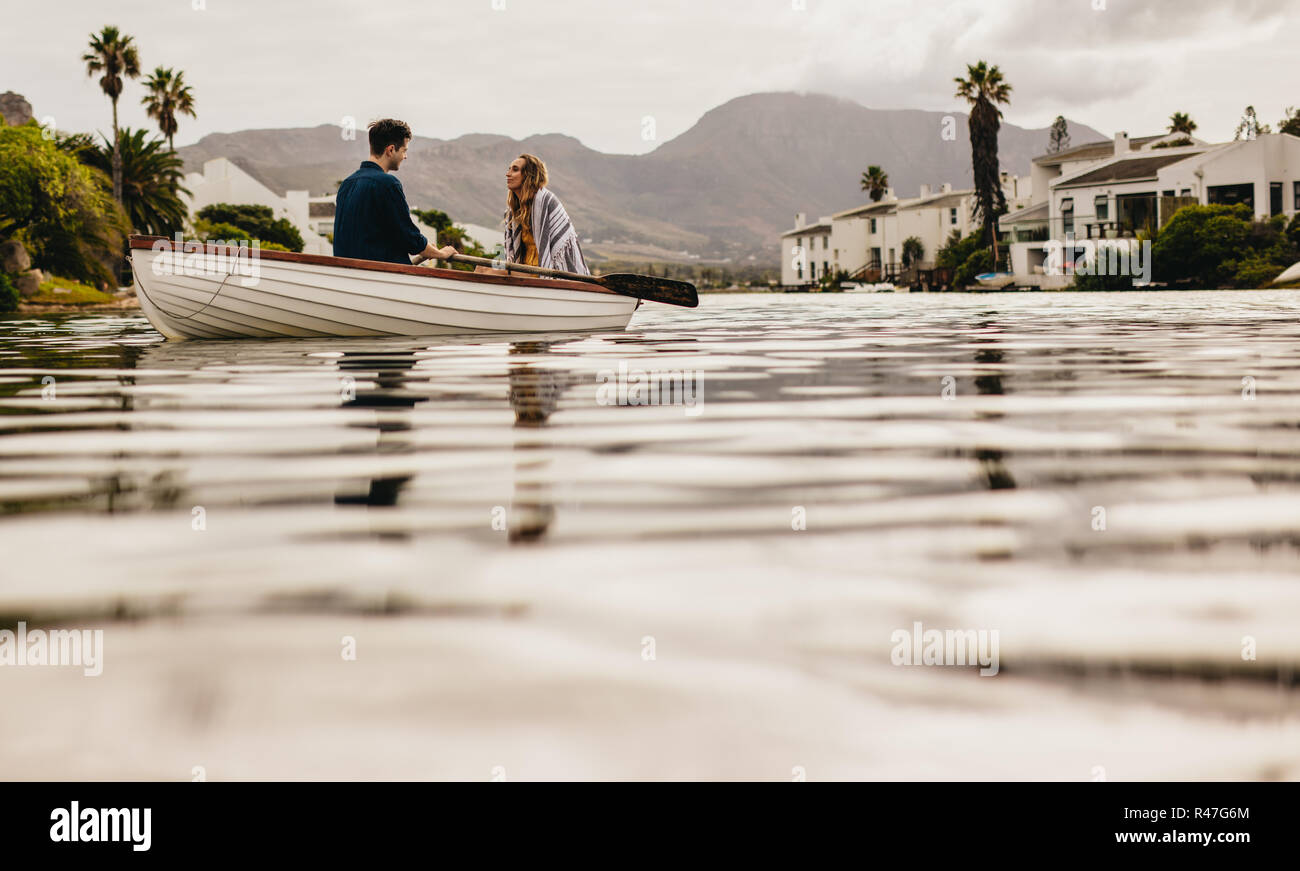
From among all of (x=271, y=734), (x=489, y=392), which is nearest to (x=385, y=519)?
(x=271, y=734)

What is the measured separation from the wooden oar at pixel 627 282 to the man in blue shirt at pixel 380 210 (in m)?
0.39

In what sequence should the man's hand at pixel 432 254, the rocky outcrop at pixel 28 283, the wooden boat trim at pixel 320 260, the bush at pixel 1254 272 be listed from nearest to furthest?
the wooden boat trim at pixel 320 260 → the man's hand at pixel 432 254 → the rocky outcrop at pixel 28 283 → the bush at pixel 1254 272

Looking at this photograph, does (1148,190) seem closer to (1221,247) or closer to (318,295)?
(1221,247)

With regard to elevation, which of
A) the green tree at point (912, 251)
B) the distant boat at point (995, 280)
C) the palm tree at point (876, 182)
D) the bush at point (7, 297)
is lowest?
the bush at point (7, 297)

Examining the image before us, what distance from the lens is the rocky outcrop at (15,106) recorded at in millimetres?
114781

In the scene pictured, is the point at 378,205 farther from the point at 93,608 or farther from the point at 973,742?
the point at 973,742

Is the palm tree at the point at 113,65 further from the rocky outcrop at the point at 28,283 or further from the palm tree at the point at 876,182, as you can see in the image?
the palm tree at the point at 876,182

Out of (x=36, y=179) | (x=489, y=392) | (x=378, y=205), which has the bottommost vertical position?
(x=489, y=392)

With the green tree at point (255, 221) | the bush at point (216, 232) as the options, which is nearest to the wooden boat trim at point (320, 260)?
the bush at point (216, 232)

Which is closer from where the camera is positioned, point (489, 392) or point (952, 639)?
point (952, 639)

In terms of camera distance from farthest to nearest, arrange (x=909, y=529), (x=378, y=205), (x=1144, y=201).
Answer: (x=1144, y=201), (x=378, y=205), (x=909, y=529)

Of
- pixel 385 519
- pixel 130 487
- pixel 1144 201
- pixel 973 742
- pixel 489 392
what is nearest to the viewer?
pixel 973 742
